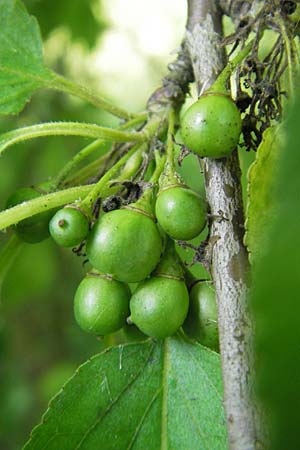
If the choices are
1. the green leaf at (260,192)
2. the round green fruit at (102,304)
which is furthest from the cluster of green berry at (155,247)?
the green leaf at (260,192)

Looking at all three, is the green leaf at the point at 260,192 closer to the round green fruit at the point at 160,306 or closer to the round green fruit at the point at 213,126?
the round green fruit at the point at 213,126

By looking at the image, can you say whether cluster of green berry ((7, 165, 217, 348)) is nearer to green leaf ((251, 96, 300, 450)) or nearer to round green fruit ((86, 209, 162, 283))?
round green fruit ((86, 209, 162, 283))

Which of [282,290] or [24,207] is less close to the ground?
[24,207]

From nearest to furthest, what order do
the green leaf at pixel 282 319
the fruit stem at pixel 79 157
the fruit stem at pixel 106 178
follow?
the green leaf at pixel 282 319
the fruit stem at pixel 106 178
the fruit stem at pixel 79 157

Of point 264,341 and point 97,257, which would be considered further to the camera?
point 97,257

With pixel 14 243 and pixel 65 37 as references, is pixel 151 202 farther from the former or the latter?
pixel 65 37

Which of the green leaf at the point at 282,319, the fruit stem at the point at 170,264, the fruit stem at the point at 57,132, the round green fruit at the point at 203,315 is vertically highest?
the fruit stem at the point at 57,132

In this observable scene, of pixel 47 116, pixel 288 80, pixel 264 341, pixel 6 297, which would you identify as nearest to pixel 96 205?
pixel 288 80

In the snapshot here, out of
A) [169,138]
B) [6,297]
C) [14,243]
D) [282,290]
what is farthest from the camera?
[6,297]
